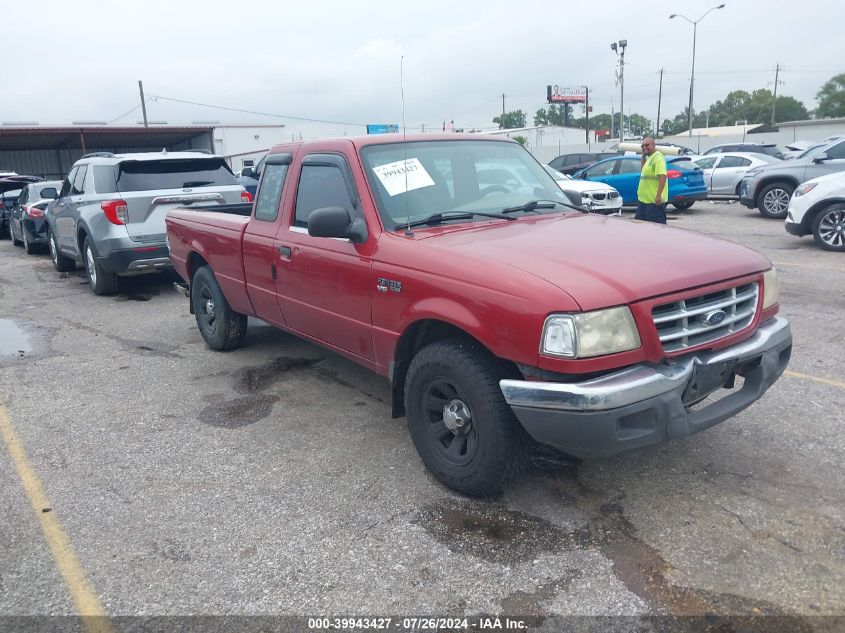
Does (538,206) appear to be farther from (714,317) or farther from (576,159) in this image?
(576,159)

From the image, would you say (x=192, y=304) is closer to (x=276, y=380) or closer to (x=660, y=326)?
(x=276, y=380)

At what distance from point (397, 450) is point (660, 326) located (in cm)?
186

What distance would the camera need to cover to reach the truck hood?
10.2ft

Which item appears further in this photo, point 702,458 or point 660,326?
point 702,458

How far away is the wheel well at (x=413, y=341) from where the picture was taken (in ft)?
11.8

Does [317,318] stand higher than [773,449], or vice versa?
[317,318]

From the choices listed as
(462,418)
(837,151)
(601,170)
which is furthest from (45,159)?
(462,418)

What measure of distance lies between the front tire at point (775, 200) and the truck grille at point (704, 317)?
12236 millimetres

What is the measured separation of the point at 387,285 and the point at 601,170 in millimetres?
15504

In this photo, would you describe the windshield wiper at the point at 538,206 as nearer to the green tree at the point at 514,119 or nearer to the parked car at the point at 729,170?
the parked car at the point at 729,170

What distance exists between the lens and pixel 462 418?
353cm

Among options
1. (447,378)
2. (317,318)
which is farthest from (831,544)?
(317,318)

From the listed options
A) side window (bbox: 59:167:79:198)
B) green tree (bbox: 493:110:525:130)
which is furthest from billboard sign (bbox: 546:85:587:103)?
side window (bbox: 59:167:79:198)

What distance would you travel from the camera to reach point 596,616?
A: 8.95 ft
